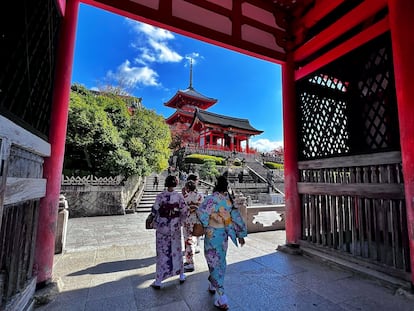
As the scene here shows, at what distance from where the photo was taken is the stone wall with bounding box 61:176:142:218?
9172 millimetres

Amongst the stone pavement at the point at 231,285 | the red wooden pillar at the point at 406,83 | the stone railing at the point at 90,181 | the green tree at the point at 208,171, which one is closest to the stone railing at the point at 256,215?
the stone pavement at the point at 231,285

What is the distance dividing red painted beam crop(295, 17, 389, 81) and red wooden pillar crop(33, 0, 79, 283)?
172 inches

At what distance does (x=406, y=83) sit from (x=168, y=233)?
12.2ft

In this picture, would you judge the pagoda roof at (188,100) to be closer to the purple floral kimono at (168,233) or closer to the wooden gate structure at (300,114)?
the wooden gate structure at (300,114)

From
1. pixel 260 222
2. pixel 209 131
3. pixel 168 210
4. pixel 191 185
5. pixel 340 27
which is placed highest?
pixel 209 131

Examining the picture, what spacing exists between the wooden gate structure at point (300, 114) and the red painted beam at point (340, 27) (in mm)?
18

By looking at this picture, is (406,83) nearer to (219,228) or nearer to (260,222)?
(219,228)

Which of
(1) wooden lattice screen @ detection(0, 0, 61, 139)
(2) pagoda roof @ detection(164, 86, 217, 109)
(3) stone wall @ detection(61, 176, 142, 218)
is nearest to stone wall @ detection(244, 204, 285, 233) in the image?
(1) wooden lattice screen @ detection(0, 0, 61, 139)

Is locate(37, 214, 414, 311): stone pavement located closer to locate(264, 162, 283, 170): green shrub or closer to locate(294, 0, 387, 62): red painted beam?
locate(294, 0, 387, 62): red painted beam

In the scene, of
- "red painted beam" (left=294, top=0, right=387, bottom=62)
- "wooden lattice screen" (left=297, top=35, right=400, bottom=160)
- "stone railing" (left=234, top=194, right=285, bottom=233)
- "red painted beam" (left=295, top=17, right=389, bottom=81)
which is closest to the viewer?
"red painted beam" (left=295, top=17, right=389, bottom=81)

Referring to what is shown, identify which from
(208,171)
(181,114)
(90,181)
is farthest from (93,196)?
(181,114)

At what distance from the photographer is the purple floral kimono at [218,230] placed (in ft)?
8.29

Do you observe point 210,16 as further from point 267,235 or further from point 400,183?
point 267,235

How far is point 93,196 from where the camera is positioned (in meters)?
Answer: 9.49
